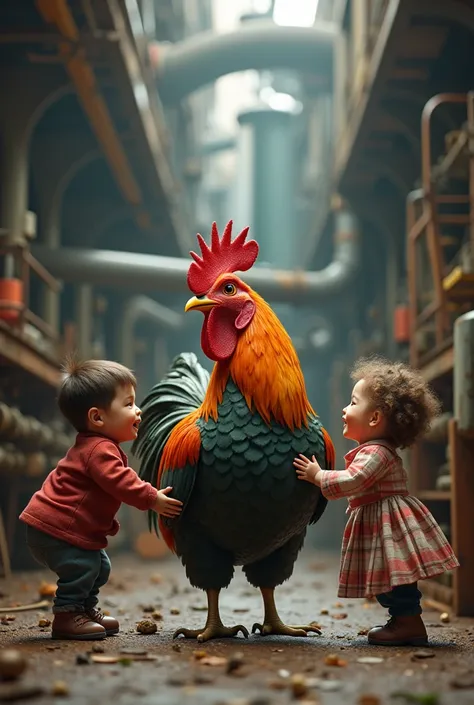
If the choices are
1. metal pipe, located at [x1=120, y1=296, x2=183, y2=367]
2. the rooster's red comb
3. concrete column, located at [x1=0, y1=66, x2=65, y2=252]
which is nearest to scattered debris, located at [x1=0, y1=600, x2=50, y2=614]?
the rooster's red comb

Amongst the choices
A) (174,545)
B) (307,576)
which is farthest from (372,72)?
(174,545)

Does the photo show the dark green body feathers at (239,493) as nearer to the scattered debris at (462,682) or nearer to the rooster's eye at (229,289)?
the rooster's eye at (229,289)

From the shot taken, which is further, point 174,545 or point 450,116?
point 450,116

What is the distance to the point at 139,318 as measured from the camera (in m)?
15.8

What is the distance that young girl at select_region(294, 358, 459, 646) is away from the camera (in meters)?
3.68

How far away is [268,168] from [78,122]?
834 centimetres

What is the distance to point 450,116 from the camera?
8242mm

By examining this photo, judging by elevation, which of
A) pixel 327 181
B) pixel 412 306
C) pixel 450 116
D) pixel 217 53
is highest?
pixel 217 53

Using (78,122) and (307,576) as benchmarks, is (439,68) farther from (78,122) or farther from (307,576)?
(307,576)

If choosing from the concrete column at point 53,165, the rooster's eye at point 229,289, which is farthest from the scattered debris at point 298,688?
the concrete column at point 53,165

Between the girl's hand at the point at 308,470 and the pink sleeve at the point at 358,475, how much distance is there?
0.07 feet

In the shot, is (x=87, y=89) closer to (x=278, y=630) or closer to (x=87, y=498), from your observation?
(x=87, y=498)

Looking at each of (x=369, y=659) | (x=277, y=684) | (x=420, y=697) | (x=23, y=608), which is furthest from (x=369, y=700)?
(x=23, y=608)

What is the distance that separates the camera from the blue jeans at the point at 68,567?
3.73 meters
